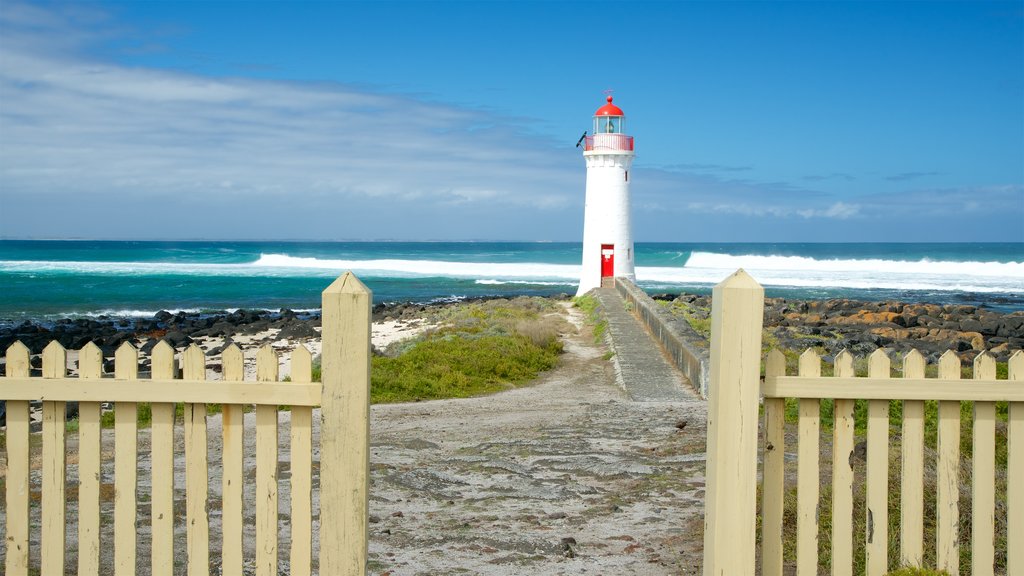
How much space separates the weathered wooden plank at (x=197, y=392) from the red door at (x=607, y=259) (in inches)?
953

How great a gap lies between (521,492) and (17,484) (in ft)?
9.80

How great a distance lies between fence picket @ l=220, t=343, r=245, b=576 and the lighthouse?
2413 cm

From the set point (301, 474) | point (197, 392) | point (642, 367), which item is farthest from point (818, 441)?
point (642, 367)

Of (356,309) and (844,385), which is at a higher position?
(356,309)

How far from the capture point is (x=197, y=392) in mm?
2936

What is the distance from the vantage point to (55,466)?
301 cm

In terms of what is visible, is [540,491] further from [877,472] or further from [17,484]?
[17,484]

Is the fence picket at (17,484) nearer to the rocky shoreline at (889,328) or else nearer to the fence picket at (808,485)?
the fence picket at (808,485)

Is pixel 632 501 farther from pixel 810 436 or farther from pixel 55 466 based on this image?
pixel 55 466

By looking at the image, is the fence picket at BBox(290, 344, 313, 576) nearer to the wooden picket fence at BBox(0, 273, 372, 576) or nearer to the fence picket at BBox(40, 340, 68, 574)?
the wooden picket fence at BBox(0, 273, 372, 576)

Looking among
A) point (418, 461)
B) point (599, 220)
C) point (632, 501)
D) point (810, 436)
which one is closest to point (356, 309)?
A: point (810, 436)

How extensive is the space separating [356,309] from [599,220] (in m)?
24.4

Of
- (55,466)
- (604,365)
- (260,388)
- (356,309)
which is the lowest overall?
(604,365)

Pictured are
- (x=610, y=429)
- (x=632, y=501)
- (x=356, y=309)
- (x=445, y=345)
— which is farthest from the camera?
(x=445, y=345)
